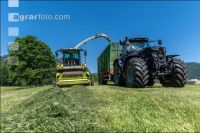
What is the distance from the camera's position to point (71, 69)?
22.2 metres

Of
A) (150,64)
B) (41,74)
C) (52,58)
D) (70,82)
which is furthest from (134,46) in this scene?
(52,58)

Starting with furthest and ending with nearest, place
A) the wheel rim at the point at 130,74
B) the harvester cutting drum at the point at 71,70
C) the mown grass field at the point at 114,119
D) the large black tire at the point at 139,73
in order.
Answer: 1. the harvester cutting drum at the point at 71,70
2. the wheel rim at the point at 130,74
3. the large black tire at the point at 139,73
4. the mown grass field at the point at 114,119

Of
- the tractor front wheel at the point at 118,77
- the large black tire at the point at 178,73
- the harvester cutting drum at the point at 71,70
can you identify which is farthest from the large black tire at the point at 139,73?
the harvester cutting drum at the point at 71,70

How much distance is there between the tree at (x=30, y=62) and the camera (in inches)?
2047

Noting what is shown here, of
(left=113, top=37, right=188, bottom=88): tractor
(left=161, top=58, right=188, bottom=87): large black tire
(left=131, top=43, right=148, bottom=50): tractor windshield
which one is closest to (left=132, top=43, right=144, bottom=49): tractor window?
(left=131, top=43, right=148, bottom=50): tractor windshield

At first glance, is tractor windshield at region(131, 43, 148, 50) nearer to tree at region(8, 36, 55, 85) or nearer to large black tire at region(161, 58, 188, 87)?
large black tire at region(161, 58, 188, 87)

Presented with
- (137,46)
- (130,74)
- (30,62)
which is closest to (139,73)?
(130,74)

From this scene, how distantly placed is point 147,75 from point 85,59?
9665 mm

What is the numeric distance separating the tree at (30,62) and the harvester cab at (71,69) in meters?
27.9

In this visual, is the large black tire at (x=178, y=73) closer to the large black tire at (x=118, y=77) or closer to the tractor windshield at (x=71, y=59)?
the large black tire at (x=118, y=77)

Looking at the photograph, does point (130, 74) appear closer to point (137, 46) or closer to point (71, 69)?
point (137, 46)

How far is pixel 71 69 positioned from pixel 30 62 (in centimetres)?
3322

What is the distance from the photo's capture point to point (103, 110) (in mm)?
7152

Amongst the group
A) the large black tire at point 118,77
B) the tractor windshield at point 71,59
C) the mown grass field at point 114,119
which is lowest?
the mown grass field at point 114,119
